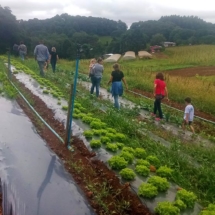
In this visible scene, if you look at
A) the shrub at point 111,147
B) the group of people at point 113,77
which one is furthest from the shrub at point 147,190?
the group of people at point 113,77

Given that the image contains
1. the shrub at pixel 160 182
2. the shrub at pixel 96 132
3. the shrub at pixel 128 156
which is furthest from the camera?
the shrub at pixel 96 132

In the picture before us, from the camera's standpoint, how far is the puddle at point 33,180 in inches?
185

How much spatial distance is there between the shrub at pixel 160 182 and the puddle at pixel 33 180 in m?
1.21

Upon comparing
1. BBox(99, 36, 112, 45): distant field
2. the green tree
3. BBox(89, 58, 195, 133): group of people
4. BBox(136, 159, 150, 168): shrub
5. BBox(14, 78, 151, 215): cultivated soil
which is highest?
the green tree

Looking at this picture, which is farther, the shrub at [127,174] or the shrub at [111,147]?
the shrub at [111,147]

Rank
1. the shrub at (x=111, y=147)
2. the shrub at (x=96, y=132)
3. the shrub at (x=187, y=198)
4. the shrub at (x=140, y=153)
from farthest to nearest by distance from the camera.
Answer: the shrub at (x=96, y=132) < the shrub at (x=111, y=147) < the shrub at (x=140, y=153) < the shrub at (x=187, y=198)

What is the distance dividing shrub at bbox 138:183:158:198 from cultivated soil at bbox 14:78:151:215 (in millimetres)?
121

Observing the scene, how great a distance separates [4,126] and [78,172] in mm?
3272

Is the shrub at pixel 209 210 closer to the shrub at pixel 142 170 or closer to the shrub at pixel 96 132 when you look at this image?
the shrub at pixel 142 170

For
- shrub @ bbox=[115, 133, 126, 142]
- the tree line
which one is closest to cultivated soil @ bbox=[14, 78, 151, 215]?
shrub @ bbox=[115, 133, 126, 142]

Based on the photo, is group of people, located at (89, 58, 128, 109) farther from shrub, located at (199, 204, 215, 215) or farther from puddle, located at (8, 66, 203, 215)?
shrub, located at (199, 204, 215, 215)

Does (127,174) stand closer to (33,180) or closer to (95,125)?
(33,180)

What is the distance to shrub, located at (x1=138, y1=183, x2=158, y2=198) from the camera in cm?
505

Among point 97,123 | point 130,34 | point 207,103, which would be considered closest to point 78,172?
point 97,123
